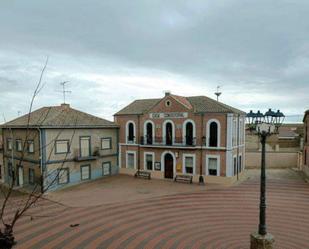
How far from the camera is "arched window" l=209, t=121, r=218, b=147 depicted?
22312 mm

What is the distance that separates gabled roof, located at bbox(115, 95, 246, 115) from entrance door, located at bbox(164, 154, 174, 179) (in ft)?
16.8

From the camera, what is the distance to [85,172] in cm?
2405

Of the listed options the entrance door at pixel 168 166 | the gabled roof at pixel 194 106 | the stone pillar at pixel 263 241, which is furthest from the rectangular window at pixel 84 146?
the stone pillar at pixel 263 241

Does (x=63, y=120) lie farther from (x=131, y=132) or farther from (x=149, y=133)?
(x=149, y=133)

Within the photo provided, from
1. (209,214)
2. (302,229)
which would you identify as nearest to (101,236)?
(209,214)

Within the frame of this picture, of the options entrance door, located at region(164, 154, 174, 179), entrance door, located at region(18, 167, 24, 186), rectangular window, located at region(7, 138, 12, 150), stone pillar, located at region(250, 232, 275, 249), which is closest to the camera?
stone pillar, located at region(250, 232, 275, 249)

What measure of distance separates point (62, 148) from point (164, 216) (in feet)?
38.9

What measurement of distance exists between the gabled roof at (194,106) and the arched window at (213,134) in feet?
4.11

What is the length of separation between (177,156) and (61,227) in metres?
12.9

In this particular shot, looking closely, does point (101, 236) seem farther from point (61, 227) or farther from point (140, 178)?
point (140, 178)

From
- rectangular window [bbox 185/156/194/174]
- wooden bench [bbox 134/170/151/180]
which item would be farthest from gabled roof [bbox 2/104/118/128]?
rectangular window [bbox 185/156/194/174]

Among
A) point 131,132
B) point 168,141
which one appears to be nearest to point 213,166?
point 168,141

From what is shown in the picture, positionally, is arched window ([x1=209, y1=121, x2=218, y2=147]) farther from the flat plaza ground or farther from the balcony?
the flat plaza ground

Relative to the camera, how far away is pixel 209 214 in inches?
610
